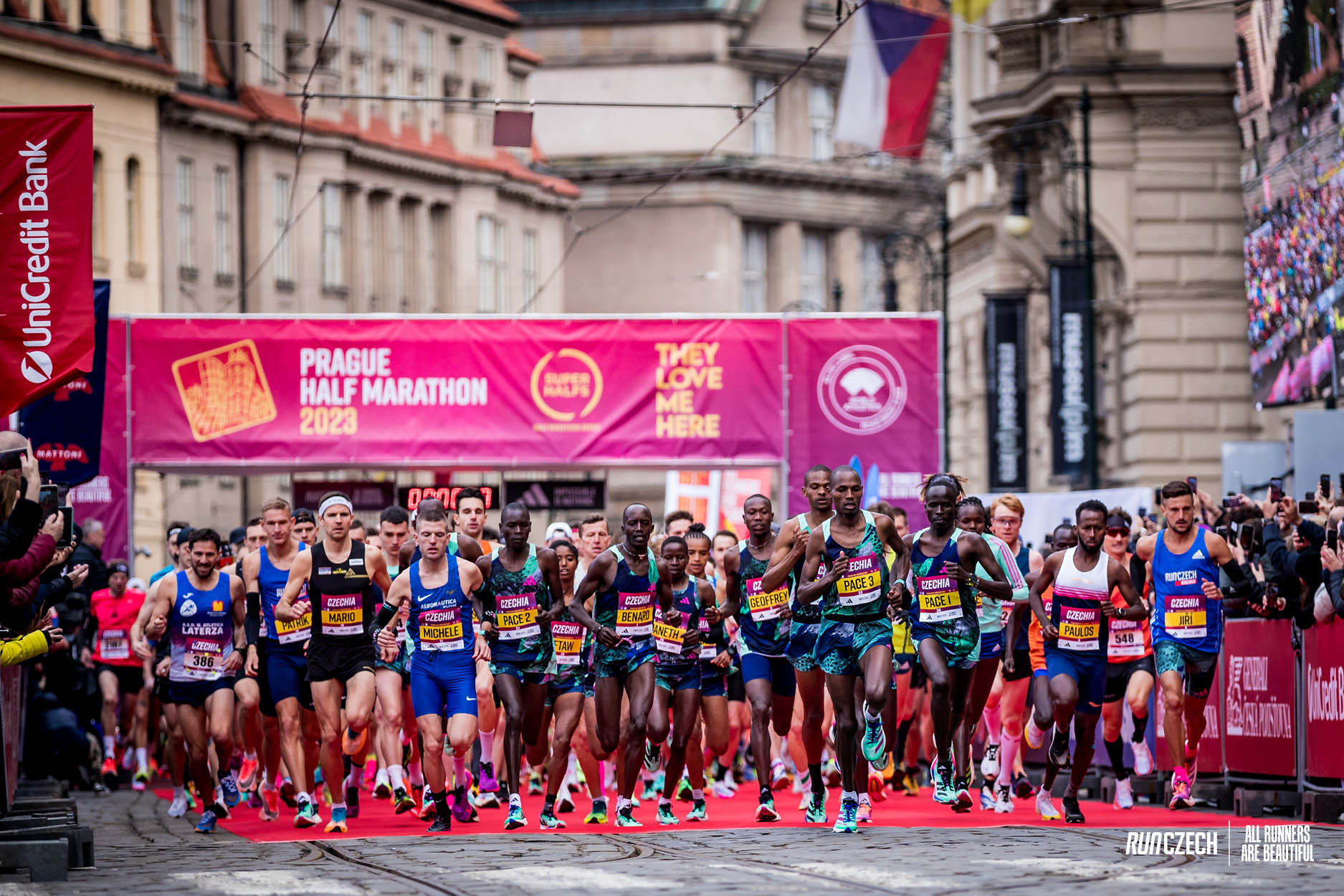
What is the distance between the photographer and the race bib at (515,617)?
14391 millimetres

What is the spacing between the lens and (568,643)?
14758mm

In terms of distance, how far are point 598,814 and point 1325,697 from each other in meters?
4.53

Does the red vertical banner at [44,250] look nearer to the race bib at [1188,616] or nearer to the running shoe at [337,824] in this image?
the running shoe at [337,824]

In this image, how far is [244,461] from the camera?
27.1 metres

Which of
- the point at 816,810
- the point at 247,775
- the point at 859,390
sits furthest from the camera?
the point at 859,390

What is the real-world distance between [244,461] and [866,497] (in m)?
7.25

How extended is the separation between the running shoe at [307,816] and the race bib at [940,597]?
4.07 metres

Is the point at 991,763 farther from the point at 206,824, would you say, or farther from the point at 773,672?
the point at 206,824

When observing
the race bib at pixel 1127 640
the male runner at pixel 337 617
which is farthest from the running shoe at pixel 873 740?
the male runner at pixel 337 617

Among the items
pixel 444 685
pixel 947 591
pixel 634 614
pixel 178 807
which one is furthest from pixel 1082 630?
pixel 178 807

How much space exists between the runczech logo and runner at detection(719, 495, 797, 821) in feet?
38.3

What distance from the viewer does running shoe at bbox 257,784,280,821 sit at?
15672mm

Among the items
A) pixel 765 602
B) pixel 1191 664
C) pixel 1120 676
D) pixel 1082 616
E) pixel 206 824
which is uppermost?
pixel 765 602

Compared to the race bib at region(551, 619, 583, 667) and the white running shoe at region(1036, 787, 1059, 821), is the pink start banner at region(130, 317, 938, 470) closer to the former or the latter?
the race bib at region(551, 619, 583, 667)
